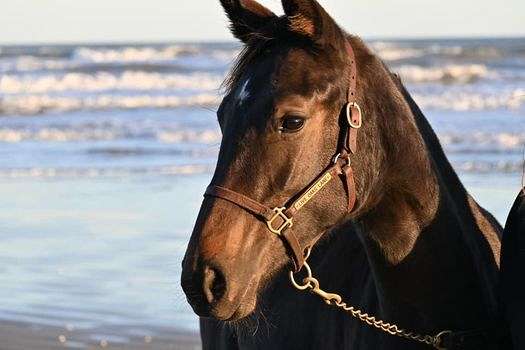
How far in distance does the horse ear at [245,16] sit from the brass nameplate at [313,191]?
509mm

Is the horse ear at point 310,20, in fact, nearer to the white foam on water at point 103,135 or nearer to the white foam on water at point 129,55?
the white foam on water at point 103,135

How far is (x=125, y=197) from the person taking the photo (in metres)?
11.8

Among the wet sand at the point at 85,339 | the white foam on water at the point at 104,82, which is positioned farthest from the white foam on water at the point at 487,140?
the white foam on water at the point at 104,82

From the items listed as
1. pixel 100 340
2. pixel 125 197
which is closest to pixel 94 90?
pixel 125 197

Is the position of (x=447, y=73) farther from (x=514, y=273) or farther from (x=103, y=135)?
(x=514, y=273)

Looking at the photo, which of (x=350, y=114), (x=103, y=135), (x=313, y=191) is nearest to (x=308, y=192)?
(x=313, y=191)

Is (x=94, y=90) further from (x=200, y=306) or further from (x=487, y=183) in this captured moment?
(x=200, y=306)

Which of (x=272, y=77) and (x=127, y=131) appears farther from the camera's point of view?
(x=127, y=131)

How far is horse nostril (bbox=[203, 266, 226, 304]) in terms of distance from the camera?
3.00 meters

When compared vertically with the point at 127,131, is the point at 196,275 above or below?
above

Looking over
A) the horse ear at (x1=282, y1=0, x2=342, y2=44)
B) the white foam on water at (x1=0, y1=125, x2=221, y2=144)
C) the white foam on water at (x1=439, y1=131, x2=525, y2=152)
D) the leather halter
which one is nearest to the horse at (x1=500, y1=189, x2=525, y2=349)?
the leather halter

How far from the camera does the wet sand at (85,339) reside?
716cm

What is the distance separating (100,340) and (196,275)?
443cm

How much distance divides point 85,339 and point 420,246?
420 centimetres
